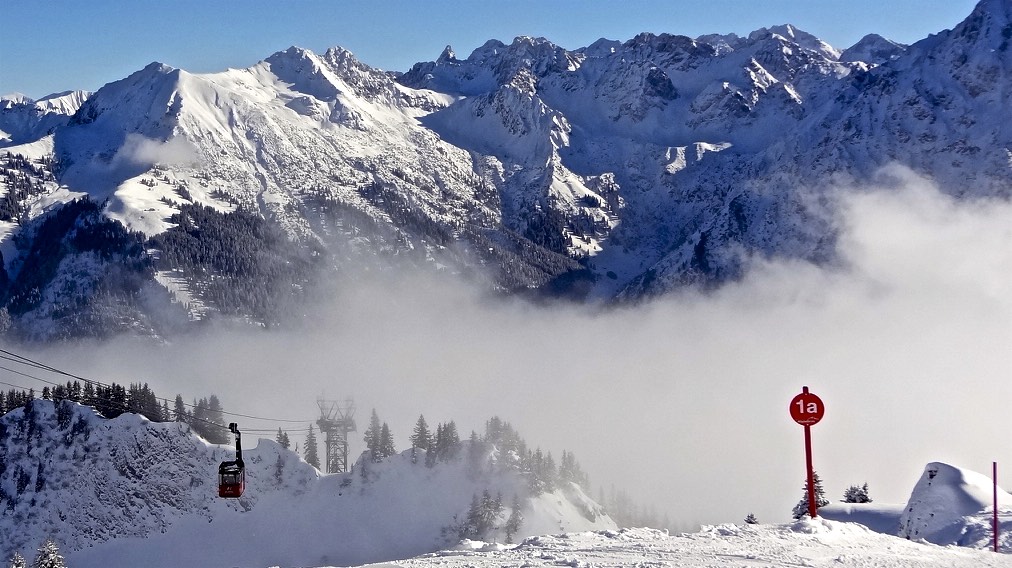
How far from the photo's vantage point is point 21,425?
122 m

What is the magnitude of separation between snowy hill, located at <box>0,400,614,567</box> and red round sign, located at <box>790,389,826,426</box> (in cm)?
8578

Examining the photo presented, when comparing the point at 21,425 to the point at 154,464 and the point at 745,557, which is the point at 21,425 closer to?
the point at 154,464

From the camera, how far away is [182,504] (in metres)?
125

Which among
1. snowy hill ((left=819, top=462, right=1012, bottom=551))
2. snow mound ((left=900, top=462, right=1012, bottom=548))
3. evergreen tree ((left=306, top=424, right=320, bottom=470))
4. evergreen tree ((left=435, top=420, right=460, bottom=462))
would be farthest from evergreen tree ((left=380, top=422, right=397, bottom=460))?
snow mound ((left=900, top=462, right=1012, bottom=548))

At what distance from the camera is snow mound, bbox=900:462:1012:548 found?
171 feet

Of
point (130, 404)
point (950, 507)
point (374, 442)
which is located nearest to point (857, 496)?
point (950, 507)

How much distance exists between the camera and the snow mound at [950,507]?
5222 cm

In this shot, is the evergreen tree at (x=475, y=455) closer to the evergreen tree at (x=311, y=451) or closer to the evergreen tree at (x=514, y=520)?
the evergreen tree at (x=514, y=520)

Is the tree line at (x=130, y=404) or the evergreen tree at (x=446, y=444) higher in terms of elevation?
the tree line at (x=130, y=404)

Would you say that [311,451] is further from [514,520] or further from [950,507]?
[950,507]

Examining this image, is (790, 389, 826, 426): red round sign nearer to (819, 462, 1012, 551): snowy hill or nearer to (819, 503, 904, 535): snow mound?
(819, 462, 1012, 551): snowy hill

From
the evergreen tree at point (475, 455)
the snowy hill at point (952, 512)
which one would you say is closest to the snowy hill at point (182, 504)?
the evergreen tree at point (475, 455)

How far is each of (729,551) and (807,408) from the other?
9676 mm

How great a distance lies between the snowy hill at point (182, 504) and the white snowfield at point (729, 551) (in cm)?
8685
